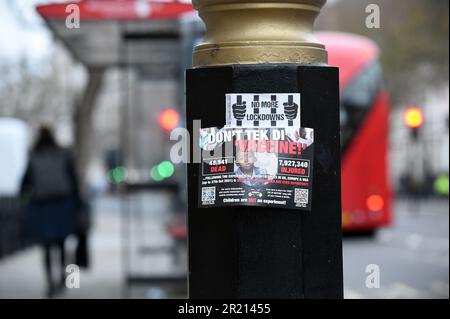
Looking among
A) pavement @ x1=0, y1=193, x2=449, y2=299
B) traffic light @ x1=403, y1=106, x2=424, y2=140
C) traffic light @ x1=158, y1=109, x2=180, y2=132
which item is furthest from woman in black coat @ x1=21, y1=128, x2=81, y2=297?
traffic light @ x1=403, y1=106, x2=424, y2=140

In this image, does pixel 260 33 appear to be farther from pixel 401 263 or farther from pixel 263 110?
pixel 401 263

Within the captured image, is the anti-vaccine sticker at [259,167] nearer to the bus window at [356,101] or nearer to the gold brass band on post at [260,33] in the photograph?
the gold brass band on post at [260,33]

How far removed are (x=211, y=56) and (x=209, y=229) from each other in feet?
2.38

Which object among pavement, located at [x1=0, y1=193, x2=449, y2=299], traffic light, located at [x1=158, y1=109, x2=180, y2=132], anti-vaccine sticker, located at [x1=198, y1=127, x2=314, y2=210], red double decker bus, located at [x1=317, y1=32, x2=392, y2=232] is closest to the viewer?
anti-vaccine sticker, located at [x1=198, y1=127, x2=314, y2=210]

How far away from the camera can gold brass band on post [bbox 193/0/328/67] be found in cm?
432

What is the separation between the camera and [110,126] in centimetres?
8769

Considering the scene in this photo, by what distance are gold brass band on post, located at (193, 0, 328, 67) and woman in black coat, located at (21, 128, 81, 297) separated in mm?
7274

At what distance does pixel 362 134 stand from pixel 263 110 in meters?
15.0

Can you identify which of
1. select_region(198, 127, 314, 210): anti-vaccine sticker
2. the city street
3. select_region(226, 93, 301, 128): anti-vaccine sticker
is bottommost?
the city street

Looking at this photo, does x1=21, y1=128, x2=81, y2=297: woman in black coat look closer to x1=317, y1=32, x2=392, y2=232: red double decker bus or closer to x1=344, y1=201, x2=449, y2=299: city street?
x1=344, y1=201, x2=449, y2=299: city street

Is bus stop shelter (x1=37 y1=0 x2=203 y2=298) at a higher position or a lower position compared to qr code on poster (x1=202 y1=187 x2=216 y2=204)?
higher
